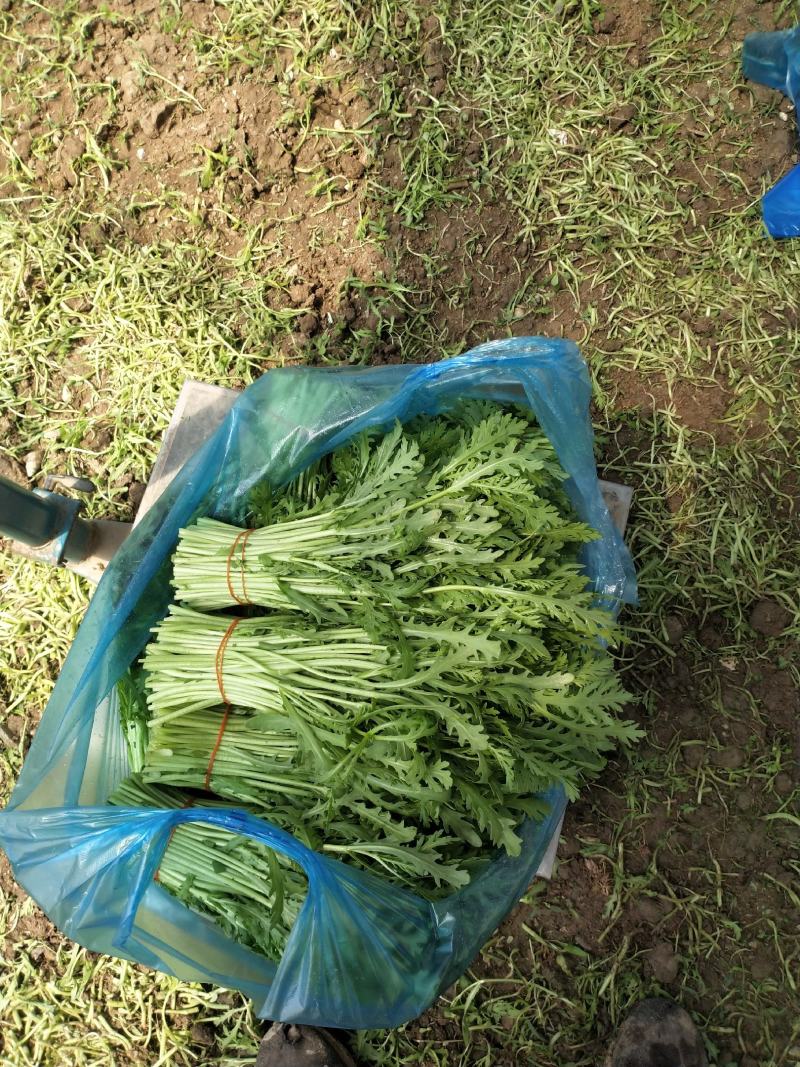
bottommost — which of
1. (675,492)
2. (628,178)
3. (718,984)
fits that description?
(718,984)

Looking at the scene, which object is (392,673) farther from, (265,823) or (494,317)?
(494,317)

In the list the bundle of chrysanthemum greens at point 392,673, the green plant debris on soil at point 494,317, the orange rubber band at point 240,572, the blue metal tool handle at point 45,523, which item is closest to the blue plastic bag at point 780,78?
the green plant debris on soil at point 494,317

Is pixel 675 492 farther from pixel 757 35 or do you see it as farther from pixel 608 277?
pixel 757 35

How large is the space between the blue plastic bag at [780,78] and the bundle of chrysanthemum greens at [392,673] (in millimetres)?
1392

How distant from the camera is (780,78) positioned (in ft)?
9.34

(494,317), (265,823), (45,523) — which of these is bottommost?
(265,823)

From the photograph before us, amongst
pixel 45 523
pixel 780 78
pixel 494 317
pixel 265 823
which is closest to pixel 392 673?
pixel 265 823

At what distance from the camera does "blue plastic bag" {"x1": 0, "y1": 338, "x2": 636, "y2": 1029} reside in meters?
1.77

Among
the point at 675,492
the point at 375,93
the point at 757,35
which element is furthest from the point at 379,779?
the point at 757,35

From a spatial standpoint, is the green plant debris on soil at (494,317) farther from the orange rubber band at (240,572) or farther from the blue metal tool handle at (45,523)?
the orange rubber band at (240,572)

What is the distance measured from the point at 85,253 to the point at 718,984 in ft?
10.3

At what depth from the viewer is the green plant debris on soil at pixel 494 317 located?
247 cm

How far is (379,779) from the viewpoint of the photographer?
6.03 feet

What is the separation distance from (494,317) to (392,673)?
1.45m
